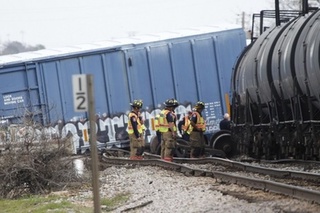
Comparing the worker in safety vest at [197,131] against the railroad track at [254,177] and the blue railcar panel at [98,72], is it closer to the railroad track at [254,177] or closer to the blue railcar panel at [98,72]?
the railroad track at [254,177]

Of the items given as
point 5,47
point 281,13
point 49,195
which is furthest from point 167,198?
point 5,47

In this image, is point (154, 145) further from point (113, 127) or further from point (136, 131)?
point (136, 131)

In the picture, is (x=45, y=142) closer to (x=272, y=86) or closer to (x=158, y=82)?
(x=272, y=86)

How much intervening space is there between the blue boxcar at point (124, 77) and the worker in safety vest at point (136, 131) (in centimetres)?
272

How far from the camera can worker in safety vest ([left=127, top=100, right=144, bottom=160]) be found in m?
23.9

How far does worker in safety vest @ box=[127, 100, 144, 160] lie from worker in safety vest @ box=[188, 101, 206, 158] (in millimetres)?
1382

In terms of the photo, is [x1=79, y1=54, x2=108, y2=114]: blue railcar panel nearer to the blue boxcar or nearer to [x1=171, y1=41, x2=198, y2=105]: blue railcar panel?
the blue boxcar

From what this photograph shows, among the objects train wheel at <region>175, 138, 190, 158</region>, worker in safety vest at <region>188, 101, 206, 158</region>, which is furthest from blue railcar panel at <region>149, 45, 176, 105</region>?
worker in safety vest at <region>188, 101, 206, 158</region>

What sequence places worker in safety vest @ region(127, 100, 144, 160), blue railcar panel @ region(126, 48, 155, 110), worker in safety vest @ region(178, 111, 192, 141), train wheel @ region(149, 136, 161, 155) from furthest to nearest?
1. blue railcar panel @ region(126, 48, 155, 110)
2. train wheel @ region(149, 136, 161, 155)
3. worker in safety vest @ region(178, 111, 192, 141)
4. worker in safety vest @ region(127, 100, 144, 160)

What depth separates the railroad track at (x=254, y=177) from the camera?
12445 millimetres

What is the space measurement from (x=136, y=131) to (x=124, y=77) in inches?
162

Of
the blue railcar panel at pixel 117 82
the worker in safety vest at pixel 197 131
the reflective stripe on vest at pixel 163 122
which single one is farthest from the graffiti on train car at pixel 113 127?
the reflective stripe on vest at pixel 163 122

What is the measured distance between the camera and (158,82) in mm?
28203

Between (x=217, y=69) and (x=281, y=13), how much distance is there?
3.04 metres
